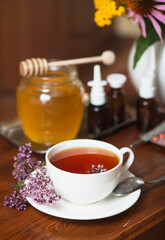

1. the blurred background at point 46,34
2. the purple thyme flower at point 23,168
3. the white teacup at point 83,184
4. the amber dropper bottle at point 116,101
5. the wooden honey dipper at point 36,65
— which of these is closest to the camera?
the white teacup at point 83,184

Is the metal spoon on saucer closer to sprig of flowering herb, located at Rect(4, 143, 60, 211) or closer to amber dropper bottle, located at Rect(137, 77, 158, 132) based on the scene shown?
sprig of flowering herb, located at Rect(4, 143, 60, 211)

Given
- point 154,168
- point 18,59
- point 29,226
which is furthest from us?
point 18,59

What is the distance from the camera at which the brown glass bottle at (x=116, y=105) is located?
3.07 feet

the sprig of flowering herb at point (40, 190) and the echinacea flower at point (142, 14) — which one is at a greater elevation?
the echinacea flower at point (142, 14)

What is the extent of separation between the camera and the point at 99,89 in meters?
0.86

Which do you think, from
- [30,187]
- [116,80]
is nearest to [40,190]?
[30,187]

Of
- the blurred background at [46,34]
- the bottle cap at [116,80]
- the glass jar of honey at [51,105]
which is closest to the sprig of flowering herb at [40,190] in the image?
the glass jar of honey at [51,105]

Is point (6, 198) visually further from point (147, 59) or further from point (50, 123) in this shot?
point (147, 59)

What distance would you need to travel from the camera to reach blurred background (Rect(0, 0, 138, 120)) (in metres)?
2.06

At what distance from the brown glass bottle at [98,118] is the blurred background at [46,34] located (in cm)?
113

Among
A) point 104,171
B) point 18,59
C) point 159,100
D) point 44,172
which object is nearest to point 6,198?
point 44,172

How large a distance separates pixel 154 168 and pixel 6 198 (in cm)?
31

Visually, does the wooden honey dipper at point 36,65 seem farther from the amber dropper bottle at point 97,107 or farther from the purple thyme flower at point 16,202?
the purple thyme flower at point 16,202

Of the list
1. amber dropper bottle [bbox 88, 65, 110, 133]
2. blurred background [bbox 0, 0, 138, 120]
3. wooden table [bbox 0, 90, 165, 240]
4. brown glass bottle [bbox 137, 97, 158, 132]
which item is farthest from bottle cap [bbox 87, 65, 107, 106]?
blurred background [bbox 0, 0, 138, 120]
